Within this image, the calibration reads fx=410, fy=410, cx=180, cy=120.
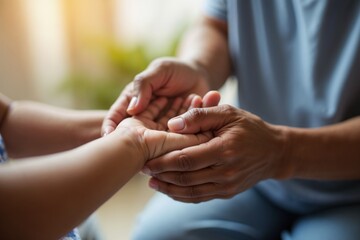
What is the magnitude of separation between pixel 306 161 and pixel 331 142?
6cm

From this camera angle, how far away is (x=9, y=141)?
847mm

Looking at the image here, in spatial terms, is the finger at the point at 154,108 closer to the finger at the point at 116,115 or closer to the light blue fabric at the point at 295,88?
the finger at the point at 116,115

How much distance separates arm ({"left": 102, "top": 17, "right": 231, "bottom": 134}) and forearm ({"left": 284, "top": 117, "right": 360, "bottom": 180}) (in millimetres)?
253

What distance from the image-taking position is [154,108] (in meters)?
0.86

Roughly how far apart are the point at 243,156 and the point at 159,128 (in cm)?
20

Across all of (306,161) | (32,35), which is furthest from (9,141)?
(32,35)

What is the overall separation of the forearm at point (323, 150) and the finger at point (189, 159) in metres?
0.17

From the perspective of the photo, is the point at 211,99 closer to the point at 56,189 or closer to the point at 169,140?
the point at 169,140

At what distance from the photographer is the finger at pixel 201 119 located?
2.31 feet

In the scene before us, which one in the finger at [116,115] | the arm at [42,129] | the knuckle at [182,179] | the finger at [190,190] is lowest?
the finger at [190,190]

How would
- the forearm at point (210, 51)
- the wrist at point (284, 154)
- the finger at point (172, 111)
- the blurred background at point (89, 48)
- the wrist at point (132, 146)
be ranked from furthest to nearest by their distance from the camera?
the blurred background at point (89, 48) < the forearm at point (210, 51) < the finger at point (172, 111) < the wrist at point (284, 154) < the wrist at point (132, 146)

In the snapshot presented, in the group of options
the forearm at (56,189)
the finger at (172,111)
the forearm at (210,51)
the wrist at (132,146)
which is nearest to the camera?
the forearm at (56,189)

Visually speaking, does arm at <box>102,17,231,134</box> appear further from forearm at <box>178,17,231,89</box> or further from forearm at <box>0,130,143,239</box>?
forearm at <box>0,130,143,239</box>

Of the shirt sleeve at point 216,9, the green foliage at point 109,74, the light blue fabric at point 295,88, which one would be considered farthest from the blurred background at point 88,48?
the light blue fabric at point 295,88
